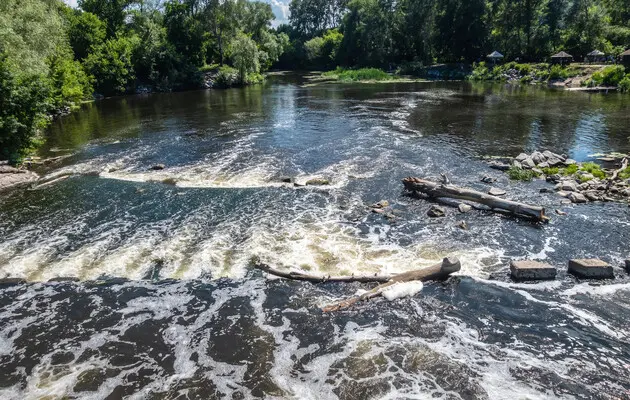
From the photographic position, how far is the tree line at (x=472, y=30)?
3169 inches

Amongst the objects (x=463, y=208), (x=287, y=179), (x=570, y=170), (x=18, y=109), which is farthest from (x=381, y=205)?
(x=18, y=109)

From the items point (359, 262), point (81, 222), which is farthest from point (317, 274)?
point (81, 222)

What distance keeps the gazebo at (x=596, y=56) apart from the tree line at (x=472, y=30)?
2.63m

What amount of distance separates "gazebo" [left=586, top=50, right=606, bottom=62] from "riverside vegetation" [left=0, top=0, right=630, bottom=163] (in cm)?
210

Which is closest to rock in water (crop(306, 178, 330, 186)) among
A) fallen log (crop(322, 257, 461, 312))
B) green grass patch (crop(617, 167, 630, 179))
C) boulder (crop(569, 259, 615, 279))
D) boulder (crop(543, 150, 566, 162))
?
fallen log (crop(322, 257, 461, 312))

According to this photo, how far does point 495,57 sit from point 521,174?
246 feet

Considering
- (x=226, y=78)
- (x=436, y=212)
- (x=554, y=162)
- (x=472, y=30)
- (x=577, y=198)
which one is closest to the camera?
(x=436, y=212)

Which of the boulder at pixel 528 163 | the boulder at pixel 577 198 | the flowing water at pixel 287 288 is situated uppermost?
the boulder at pixel 528 163

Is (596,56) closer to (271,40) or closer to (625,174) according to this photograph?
(625,174)

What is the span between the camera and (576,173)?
2262 cm

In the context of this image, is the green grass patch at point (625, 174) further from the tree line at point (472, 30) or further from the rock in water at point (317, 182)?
the tree line at point (472, 30)

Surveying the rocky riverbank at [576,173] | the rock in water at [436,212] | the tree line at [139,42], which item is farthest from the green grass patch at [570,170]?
the tree line at [139,42]

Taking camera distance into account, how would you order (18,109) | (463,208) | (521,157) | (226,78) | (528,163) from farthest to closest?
1. (226,78)
2. (18,109)
3. (521,157)
4. (528,163)
5. (463,208)

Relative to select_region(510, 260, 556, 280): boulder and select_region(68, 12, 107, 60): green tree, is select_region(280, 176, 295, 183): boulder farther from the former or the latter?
select_region(68, 12, 107, 60): green tree
